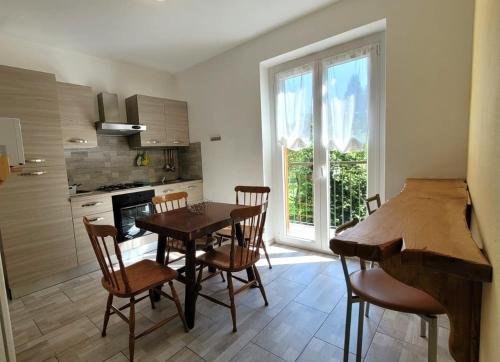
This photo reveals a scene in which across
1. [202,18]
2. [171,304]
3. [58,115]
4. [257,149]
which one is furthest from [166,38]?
[171,304]

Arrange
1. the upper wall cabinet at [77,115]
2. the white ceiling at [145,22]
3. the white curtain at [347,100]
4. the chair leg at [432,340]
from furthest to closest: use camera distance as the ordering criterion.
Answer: the upper wall cabinet at [77,115] → the white curtain at [347,100] → the white ceiling at [145,22] → the chair leg at [432,340]

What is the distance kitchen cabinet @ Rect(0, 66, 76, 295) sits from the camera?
7.47ft

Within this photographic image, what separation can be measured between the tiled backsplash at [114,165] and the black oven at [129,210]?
1.97 ft

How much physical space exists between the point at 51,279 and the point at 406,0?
13.7 ft

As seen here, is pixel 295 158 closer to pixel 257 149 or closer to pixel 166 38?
pixel 257 149

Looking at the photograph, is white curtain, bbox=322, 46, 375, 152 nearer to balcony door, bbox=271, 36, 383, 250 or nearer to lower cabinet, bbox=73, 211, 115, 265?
balcony door, bbox=271, 36, 383, 250

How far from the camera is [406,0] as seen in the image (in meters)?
2.03

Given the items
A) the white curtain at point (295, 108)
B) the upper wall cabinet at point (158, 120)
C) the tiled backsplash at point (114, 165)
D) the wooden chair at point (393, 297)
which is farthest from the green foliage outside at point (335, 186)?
the upper wall cabinet at point (158, 120)

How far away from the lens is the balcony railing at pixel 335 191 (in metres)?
2.71

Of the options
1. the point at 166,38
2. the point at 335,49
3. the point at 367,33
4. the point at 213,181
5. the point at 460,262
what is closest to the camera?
the point at 460,262

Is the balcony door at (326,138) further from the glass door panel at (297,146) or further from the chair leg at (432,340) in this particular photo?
the chair leg at (432,340)

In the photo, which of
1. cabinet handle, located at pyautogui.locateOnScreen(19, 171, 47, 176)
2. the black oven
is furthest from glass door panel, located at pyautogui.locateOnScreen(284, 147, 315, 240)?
cabinet handle, located at pyautogui.locateOnScreen(19, 171, 47, 176)

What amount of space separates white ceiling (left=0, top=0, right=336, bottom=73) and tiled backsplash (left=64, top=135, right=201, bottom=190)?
1.21 meters

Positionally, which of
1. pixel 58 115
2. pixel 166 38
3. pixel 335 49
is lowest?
pixel 58 115
